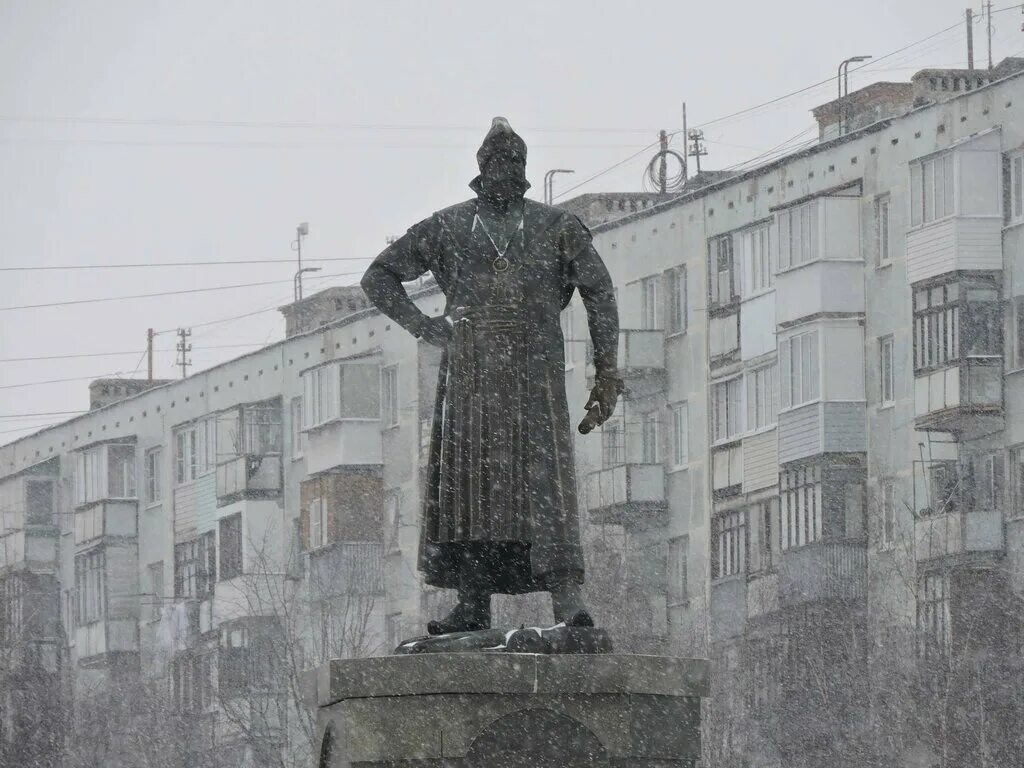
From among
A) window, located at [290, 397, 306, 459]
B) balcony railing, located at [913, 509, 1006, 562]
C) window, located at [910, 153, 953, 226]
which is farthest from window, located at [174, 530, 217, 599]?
balcony railing, located at [913, 509, 1006, 562]

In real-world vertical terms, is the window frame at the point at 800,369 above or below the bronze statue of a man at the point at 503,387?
above

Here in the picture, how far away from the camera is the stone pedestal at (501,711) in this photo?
39.6 feet

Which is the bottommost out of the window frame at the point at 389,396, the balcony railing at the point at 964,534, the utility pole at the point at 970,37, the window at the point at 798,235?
the balcony railing at the point at 964,534

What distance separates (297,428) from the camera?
67875 millimetres

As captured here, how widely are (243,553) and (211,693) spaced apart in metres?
4.40

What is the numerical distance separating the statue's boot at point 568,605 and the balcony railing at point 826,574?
3413 cm

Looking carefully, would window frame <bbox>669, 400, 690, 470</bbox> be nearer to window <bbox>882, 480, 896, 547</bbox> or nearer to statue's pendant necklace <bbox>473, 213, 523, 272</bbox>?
window <bbox>882, 480, 896, 547</bbox>

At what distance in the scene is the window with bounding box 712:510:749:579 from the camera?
51.5 metres

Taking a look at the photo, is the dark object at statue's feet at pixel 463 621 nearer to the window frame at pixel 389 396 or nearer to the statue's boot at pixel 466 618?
the statue's boot at pixel 466 618

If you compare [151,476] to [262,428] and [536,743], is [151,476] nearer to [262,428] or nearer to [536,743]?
[262,428]

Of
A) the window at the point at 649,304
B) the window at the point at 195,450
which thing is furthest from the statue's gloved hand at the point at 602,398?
the window at the point at 195,450

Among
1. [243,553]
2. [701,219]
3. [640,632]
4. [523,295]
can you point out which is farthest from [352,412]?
[523,295]

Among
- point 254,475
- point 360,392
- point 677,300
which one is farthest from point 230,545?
point 677,300

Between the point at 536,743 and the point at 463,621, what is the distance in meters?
0.97
